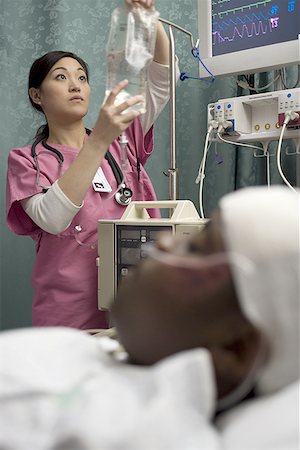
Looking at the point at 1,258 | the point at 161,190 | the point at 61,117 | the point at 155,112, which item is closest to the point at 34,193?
the point at 61,117

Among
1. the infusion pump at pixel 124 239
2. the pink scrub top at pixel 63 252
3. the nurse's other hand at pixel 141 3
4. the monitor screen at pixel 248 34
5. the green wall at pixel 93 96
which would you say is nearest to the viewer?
the infusion pump at pixel 124 239

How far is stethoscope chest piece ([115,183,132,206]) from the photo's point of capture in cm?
165

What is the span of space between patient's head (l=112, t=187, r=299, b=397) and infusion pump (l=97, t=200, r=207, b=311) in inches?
29.6

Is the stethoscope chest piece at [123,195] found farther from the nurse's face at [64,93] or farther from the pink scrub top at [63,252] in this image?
the nurse's face at [64,93]

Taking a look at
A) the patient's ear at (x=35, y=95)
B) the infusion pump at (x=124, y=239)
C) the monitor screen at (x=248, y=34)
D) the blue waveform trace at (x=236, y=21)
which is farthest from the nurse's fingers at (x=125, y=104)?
the blue waveform trace at (x=236, y=21)

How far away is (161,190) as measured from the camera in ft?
8.18

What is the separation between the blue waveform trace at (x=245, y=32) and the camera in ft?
6.68

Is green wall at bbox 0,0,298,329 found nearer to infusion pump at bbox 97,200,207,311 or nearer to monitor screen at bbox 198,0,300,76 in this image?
monitor screen at bbox 198,0,300,76

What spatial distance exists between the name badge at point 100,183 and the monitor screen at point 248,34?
761 mm

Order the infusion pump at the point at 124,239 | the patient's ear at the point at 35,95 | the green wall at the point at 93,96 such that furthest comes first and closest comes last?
1. the green wall at the point at 93,96
2. the patient's ear at the point at 35,95
3. the infusion pump at the point at 124,239

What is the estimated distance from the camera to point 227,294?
1.81ft

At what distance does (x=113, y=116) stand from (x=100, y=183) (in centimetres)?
29

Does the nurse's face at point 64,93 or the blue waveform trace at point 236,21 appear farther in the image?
the blue waveform trace at point 236,21

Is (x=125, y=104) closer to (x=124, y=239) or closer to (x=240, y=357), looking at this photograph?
(x=124, y=239)
